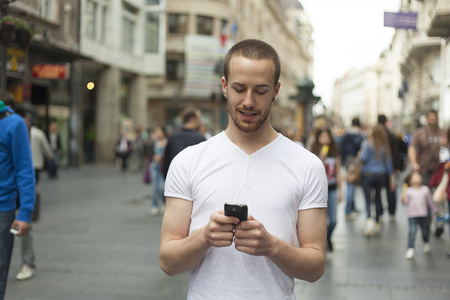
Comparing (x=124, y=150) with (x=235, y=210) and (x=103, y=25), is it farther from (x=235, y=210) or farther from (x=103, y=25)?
(x=235, y=210)

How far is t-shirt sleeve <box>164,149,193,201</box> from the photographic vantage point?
2.12 meters

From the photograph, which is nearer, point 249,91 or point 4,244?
point 249,91

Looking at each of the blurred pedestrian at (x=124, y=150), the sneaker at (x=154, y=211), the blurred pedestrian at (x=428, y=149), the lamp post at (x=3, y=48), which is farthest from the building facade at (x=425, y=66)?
the blurred pedestrian at (x=124, y=150)

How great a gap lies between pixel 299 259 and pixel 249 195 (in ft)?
0.93

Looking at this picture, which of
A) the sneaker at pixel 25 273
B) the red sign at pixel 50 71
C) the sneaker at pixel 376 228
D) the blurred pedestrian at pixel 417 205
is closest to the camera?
the sneaker at pixel 25 273

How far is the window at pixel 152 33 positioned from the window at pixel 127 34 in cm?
223

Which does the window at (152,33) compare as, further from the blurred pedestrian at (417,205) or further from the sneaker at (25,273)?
the sneaker at (25,273)

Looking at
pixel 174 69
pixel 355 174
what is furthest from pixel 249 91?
pixel 174 69

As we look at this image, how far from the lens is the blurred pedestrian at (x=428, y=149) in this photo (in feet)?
30.0

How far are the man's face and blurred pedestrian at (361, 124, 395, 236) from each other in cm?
759

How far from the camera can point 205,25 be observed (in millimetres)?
43844

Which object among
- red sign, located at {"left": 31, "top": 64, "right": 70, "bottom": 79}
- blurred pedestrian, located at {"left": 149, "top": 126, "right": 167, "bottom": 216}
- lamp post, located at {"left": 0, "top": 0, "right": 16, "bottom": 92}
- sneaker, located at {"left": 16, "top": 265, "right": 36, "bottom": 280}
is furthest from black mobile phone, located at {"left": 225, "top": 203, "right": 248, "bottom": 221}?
red sign, located at {"left": 31, "top": 64, "right": 70, "bottom": 79}

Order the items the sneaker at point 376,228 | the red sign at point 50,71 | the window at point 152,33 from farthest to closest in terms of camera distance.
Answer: the window at point 152,33
the red sign at point 50,71
the sneaker at point 376,228

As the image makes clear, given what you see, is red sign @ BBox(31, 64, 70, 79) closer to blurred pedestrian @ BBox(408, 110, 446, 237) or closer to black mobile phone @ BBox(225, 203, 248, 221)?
blurred pedestrian @ BBox(408, 110, 446, 237)
